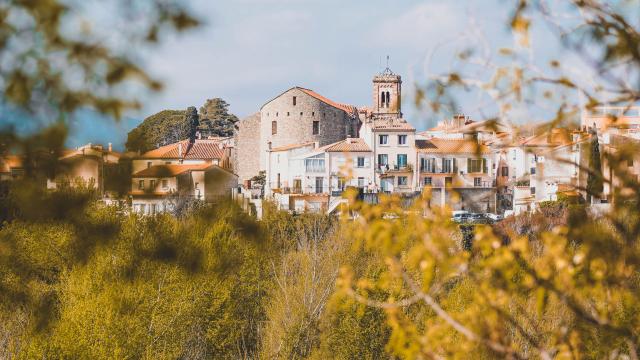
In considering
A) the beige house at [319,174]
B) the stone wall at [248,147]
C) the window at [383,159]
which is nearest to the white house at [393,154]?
the window at [383,159]

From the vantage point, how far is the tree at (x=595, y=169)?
2.51 metres

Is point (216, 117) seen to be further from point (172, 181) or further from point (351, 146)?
point (172, 181)

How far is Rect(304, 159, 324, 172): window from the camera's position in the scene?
35.6 metres

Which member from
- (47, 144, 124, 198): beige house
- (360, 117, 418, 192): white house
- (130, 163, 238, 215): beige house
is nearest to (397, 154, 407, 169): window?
(360, 117, 418, 192): white house

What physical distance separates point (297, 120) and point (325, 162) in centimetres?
900

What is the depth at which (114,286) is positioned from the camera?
12.0 metres

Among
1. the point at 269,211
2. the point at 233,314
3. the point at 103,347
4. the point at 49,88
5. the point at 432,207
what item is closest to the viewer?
the point at 432,207

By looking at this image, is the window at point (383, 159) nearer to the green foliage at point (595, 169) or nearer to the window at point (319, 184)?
the window at point (319, 184)

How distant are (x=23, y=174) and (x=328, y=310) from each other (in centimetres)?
1041

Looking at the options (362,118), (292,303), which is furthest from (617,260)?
(362,118)

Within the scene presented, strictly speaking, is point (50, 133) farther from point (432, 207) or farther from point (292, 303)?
point (292, 303)

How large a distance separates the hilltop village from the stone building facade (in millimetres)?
49

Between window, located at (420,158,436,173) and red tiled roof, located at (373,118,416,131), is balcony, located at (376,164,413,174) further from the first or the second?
red tiled roof, located at (373,118,416,131)

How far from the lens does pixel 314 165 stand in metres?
35.6
